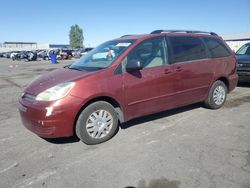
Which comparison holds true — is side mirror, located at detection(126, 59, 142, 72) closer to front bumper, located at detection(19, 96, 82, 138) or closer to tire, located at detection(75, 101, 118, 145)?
tire, located at detection(75, 101, 118, 145)

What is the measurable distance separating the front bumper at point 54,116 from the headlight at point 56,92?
0.24 feet

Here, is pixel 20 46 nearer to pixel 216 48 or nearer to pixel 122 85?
pixel 216 48

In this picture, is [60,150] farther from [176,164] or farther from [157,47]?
[157,47]

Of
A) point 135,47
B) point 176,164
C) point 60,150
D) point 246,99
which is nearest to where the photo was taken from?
point 176,164

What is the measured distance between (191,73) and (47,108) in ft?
10.0

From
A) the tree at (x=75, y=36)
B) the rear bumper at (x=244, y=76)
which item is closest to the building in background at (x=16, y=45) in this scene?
the tree at (x=75, y=36)

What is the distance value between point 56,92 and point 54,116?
373 mm

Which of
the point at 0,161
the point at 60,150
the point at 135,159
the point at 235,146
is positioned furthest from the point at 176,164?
the point at 0,161

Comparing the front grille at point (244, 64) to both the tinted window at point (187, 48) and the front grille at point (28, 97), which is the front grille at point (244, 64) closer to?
the tinted window at point (187, 48)

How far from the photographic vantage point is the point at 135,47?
4906mm

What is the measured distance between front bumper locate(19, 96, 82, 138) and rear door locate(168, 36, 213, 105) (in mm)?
2264

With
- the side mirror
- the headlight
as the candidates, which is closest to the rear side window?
the side mirror

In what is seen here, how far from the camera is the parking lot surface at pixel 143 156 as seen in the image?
3330 mm

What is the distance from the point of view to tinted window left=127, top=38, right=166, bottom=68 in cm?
491
